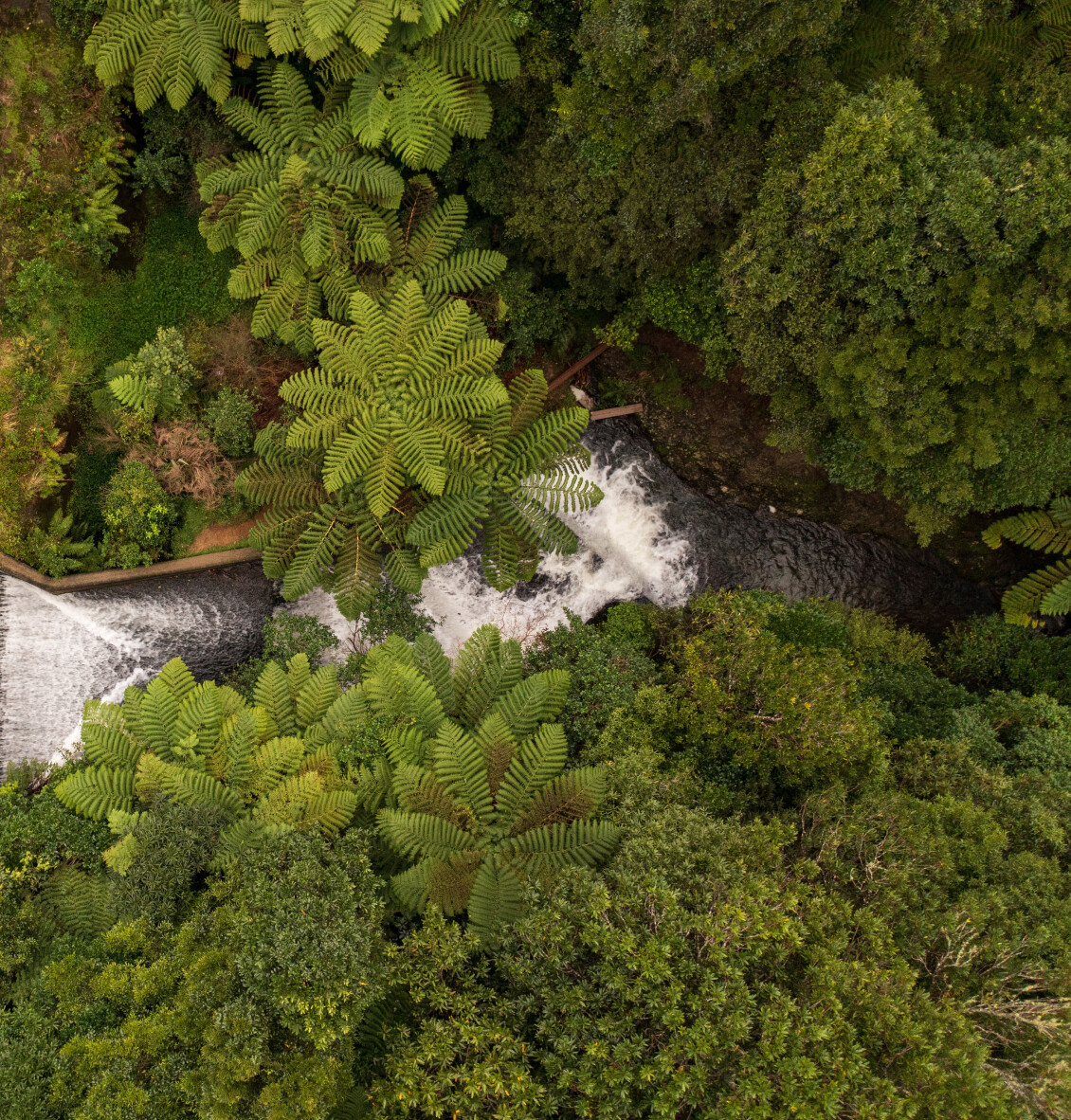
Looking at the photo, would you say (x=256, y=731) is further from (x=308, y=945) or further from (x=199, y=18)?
(x=199, y=18)

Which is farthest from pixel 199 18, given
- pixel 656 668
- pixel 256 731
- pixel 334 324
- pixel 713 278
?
pixel 656 668

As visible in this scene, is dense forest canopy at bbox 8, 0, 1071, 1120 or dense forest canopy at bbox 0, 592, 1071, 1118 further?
dense forest canopy at bbox 8, 0, 1071, 1120

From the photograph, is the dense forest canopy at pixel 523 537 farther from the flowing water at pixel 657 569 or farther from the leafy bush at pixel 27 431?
the flowing water at pixel 657 569

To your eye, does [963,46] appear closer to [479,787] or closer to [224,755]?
[479,787]

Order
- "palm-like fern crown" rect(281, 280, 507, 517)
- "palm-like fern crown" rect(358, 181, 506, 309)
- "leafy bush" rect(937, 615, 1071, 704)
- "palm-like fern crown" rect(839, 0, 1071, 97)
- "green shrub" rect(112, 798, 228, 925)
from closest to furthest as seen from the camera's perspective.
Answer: "green shrub" rect(112, 798, 228, 925) → "palm-like fern crown" rect(839, 0, 1071, 97) → "palm-like fern crown" rect(281, 280, 507, 517) → "palm-like fern crown" rect(358, 181, 506, 309) → "leafy bush" rect(937, 615, 1071, 704)

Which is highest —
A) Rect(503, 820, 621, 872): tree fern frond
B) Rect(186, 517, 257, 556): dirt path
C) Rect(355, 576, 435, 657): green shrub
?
Rect(503, 820, 621, 872): tree fern frond

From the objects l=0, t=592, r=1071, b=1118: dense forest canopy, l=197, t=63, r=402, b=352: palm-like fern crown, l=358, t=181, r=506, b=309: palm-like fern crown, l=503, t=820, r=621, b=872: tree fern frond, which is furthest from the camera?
l=358, t=181, r=506, b=309: palm-like fern crown

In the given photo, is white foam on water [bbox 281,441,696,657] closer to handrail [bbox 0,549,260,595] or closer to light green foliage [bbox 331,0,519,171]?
handrail [bbox 0,549,260,595]

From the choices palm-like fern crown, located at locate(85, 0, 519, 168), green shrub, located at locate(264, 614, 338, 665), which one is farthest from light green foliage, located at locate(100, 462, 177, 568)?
palm-like fern crown, located at locate(85, 0, 519, 168)
